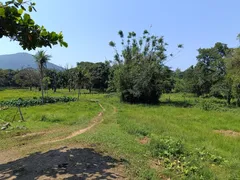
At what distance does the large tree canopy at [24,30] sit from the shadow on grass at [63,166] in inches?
121

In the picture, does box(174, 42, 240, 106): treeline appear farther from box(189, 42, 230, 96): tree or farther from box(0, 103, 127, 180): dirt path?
box(0, 103, 127, 180): dirt path

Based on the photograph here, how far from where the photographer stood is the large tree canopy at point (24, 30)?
4.39 meters

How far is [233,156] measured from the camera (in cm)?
821

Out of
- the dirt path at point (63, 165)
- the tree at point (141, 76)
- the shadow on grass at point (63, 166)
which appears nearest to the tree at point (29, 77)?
the tree at point (141, 76)

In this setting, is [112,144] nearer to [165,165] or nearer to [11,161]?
[165,165]

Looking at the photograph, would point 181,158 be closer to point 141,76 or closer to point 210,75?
point 141,76

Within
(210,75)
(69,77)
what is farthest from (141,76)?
(69,77)

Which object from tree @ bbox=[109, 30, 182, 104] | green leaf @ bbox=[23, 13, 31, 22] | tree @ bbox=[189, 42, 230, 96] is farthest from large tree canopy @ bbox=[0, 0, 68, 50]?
tree @ bbox=[189, 42, 230, 96]

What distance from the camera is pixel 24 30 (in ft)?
15.5

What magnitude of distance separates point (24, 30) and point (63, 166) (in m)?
3.49

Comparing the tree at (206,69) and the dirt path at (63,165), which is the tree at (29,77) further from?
the dirt path at (63,165)

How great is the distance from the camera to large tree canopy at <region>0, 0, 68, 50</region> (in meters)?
4.39

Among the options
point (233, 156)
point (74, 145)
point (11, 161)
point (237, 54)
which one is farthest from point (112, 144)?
point (237, 54)

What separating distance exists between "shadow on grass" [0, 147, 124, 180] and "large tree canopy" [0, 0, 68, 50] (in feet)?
10.0
